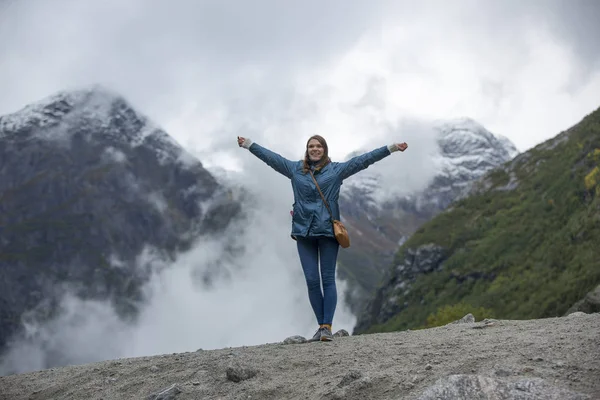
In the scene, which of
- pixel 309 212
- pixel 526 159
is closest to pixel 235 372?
pixel 309 212

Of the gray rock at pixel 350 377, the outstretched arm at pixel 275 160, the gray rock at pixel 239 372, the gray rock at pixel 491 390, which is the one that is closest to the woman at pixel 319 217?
the outstretched arm at pixel 275 160

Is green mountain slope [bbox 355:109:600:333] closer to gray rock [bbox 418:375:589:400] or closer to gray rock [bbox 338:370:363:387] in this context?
gray rock [bbox 338:370:363:387]

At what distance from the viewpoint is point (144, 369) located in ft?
34.7

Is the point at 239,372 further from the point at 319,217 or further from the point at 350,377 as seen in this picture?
the point at 319,217

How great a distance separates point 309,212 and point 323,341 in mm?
2274

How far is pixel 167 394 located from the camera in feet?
28.5

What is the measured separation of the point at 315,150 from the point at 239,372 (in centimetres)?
434

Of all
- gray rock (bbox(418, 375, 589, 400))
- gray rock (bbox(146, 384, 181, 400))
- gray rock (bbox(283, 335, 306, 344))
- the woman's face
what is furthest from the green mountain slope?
gray rock (bbox(418, 375, 589, 400))

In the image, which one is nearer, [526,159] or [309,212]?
[309,212]

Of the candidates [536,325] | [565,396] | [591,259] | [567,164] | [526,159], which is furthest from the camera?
[526,159]

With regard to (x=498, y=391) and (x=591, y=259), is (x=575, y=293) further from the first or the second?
(x=498, y=391)

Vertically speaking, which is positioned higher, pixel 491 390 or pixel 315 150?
pixel 315 150

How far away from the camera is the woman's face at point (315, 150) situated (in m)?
11.4

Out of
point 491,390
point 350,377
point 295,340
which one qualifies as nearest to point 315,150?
point 295,340
